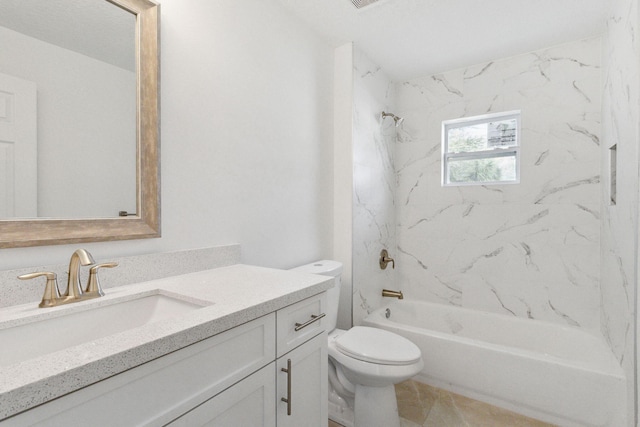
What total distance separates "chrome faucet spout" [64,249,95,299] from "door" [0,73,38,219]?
18 centimetres

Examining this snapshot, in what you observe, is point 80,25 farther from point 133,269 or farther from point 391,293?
point 391,293

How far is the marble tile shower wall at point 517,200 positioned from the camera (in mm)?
2234

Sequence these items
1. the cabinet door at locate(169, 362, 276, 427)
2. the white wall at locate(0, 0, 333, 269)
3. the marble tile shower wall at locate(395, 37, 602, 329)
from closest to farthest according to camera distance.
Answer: the cabinet door at locate(169, 362, 276, 427) → the white wall at locate(0, 0, 333, 269) → the marble tile shower wall at locate(395, 37, 602, 329)

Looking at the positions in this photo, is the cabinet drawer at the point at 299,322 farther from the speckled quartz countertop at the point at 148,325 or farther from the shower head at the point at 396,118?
the shower head at the point at 396,118

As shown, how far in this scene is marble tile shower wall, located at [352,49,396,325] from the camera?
7.65 feet

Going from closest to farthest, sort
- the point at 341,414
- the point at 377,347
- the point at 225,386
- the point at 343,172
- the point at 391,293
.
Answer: the point at 225,386
the point at 377,347
the point at 341,414
the point at 343,172
the point at 391,293

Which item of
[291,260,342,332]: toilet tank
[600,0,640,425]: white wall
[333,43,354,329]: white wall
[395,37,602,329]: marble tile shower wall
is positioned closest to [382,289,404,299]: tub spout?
[395,37,602,329]: marble tile shower wall

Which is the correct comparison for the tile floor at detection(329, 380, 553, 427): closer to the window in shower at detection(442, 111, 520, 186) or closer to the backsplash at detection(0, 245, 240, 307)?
the backsplash at detection(0, 245, 240, 307)

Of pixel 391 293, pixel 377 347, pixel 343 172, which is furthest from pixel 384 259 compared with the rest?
pixel 377 347

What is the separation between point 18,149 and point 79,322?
1.78 feet

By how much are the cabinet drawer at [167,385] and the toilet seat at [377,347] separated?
83cm

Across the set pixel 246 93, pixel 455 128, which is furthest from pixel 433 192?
pixel 246 93

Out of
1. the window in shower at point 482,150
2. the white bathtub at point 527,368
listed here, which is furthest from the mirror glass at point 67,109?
the window in shower at point 482,150

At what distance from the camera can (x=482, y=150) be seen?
2693mm
